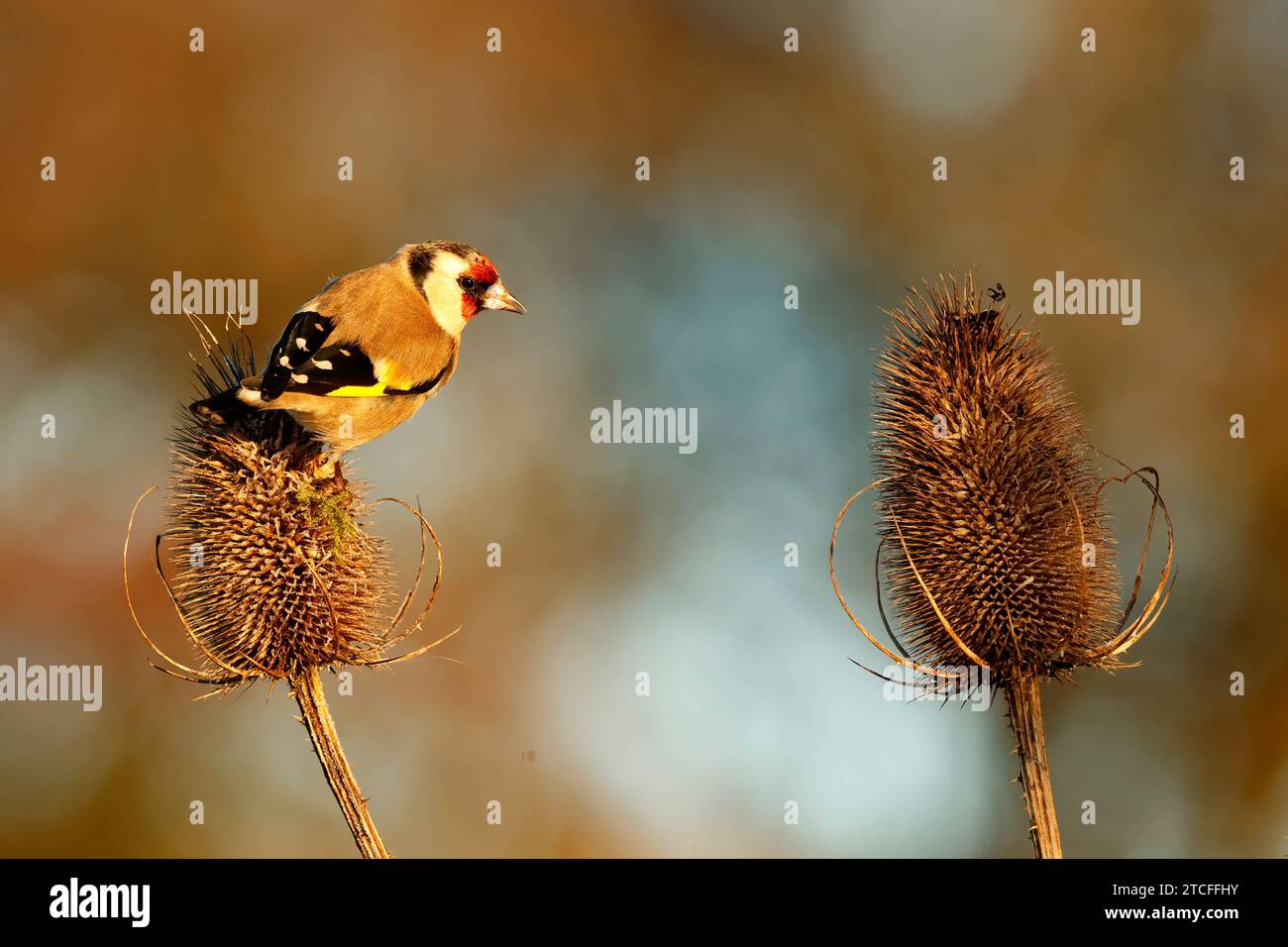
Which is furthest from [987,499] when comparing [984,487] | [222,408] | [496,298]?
[222,408]

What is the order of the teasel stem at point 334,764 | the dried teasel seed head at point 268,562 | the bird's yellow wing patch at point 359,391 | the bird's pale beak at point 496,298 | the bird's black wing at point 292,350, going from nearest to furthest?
the teasel stem at point 334,764 < the bird's black wing at point 292,350 < the dried teasel seed head at point 268,562 < the bird's yellow wing patch at point 359,391 < the bird's pale beak at point 496,298

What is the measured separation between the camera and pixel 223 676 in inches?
216

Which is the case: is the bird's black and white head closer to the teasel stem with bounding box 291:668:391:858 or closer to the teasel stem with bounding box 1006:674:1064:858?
the teasel stem with bounding box 291:668:391:858

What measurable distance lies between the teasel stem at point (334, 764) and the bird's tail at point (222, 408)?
53.0 inches

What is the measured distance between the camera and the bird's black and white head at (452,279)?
6855 mm

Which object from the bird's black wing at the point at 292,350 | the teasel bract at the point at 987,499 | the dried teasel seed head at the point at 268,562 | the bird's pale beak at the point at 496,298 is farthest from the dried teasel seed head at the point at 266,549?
the teasel bract at the point at 987,499

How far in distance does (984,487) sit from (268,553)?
3.63 metres

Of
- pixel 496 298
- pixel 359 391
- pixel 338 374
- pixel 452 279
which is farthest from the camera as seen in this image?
pixel 496 298

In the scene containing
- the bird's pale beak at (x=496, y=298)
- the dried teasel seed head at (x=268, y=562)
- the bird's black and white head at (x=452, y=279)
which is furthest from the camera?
the bird's pale beak at (x=496, y=298)

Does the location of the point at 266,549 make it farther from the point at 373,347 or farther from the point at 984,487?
the point at 984,487

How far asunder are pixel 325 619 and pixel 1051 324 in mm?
11634

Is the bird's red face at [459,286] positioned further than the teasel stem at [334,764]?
Yes

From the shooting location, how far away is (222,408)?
5.66m

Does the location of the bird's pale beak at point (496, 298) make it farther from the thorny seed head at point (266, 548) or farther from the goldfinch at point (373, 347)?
the thorny seed head at point (266, 548)
